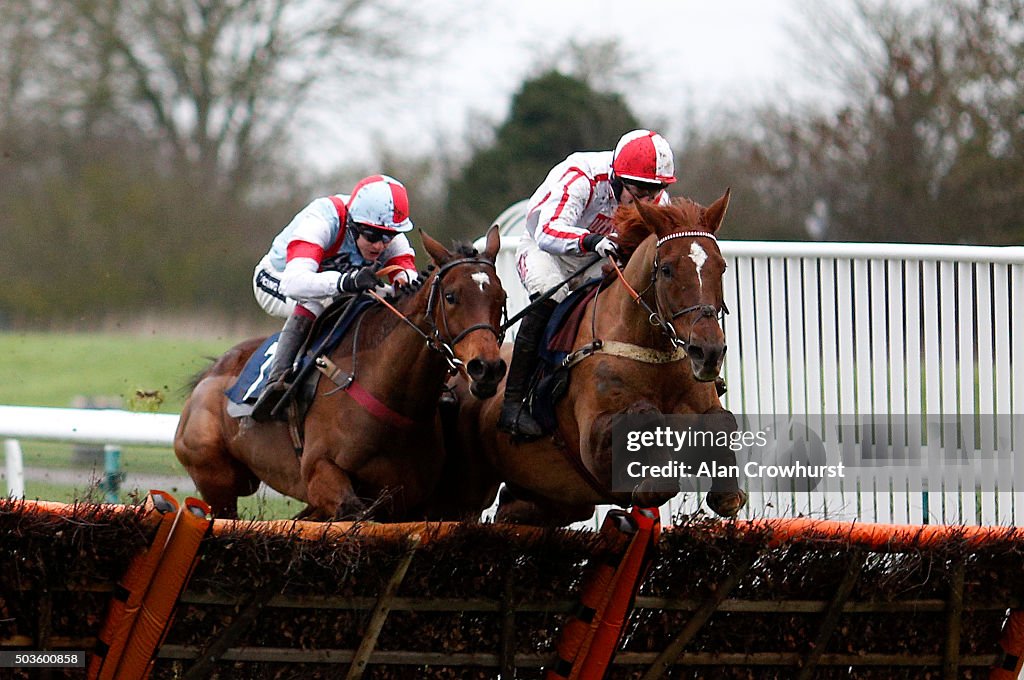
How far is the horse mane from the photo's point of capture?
15.4 ft

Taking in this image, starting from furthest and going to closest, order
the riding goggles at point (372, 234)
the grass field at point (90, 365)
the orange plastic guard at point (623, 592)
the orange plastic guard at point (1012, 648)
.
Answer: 1. the grass field at point (90, 365)
2. the riding goggles at point (372, 234)
3. the orange plastic guard at point (1012, 648)
4. the orange plastic guard at point (623, 592)

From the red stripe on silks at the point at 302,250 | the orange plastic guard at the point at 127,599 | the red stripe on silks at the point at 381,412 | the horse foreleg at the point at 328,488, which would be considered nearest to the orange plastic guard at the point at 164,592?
the orange plastic guard at the point at 127,599

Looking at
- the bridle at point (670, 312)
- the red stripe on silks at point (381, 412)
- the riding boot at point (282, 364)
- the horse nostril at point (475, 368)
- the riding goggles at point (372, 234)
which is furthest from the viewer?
the riding boot at point (282, 364)

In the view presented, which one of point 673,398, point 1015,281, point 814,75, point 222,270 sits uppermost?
point 814,75

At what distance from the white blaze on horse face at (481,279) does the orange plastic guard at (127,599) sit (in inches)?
59.2

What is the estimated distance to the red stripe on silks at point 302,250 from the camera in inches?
217

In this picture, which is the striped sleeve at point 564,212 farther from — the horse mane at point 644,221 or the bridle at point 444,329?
the bridle at point 444,329

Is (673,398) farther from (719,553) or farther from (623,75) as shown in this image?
(623,75)

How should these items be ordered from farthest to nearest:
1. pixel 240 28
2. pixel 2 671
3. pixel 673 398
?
pixel 240 28, pixel 673 398, pixel 2 671

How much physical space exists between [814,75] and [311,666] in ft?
44.0

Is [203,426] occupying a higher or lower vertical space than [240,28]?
lower

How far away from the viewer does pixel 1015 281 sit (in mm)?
5879

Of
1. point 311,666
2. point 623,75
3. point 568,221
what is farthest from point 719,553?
point 623,75

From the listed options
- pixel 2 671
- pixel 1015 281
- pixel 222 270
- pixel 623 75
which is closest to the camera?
pixel 2 671
